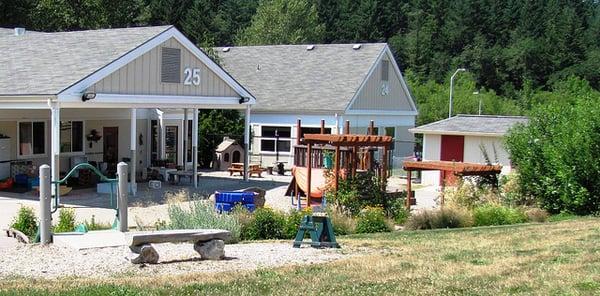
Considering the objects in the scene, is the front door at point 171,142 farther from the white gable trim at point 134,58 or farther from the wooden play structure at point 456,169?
the wooden play structure at point 456,169

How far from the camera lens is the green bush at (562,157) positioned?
21.9 m

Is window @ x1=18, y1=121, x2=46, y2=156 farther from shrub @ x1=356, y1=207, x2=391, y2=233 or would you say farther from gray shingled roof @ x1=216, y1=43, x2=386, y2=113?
shrub @ x1=356, y1=207, x2=391, y2=233

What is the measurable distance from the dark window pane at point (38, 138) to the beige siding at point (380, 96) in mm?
14890

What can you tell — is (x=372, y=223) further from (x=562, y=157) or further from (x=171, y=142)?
(x=171, y=142)

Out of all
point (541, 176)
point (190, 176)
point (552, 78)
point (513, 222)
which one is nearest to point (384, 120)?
point (190, 176)

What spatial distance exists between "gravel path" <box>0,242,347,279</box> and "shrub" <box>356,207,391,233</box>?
4247 mm

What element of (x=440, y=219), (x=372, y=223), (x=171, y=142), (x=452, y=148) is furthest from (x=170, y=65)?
(x=452, y=148)

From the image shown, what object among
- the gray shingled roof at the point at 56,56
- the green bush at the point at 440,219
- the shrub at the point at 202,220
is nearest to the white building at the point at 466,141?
the green bush at the point at 440,219

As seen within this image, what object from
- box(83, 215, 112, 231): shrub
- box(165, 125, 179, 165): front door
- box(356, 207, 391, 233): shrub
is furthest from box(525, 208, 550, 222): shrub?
box(165, 125, 179, 165): front door

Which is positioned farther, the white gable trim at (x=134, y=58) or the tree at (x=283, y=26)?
the tree at (x=283, y=26)

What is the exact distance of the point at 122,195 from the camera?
1496 centimetres

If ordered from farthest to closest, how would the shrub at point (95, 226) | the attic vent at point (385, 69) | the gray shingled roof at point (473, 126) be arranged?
1. the attic vent at point (385, 69)
2. the gray shingled roof at point (473, 126)
3. the shrub at point (95, 226)

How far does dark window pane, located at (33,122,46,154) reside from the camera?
27.3 metres

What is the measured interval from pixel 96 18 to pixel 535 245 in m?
48.3
